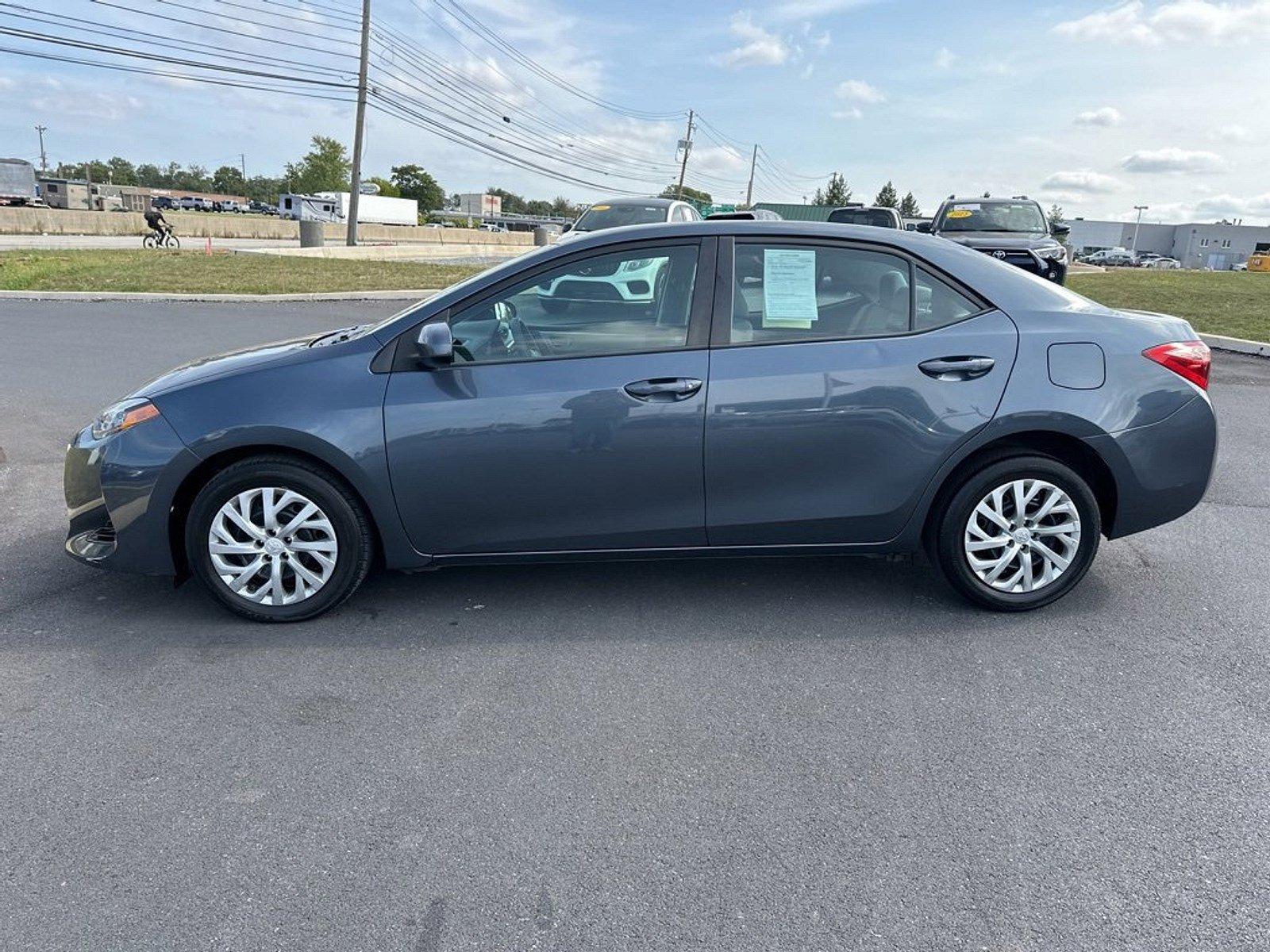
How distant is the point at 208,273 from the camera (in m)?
18.8

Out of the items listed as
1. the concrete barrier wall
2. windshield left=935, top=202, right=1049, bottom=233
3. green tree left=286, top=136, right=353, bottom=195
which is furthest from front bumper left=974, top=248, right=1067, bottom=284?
green tree left=286, top=136, right=353, bottom=195

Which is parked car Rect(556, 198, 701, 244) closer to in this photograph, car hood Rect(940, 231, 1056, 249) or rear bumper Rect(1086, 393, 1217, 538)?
car hood Rect(940, 231, 1056, 249)

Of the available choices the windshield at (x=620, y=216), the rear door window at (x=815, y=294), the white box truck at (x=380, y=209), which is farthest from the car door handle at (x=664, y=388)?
the white box truck at (x=380, y=209)

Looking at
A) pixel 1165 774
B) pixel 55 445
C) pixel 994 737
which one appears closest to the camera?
pixel 1165 774

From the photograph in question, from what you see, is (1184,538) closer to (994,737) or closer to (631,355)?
(994,737)

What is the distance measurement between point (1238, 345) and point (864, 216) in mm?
8454

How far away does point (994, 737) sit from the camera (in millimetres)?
3100

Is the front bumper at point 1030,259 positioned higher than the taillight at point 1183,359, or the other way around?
the front bumper at point 1030,259

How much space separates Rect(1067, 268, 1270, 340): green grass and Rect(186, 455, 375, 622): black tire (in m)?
10.4

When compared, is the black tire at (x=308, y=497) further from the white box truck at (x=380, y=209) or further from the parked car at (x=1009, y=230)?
the white box truck at (x=380, y=209)

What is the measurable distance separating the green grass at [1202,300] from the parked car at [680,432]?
28.2 ft

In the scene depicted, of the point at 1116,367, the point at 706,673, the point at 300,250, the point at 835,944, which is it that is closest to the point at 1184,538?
the point at 1116,367

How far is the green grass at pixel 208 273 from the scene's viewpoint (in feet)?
54.0

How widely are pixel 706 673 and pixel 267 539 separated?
185cm
